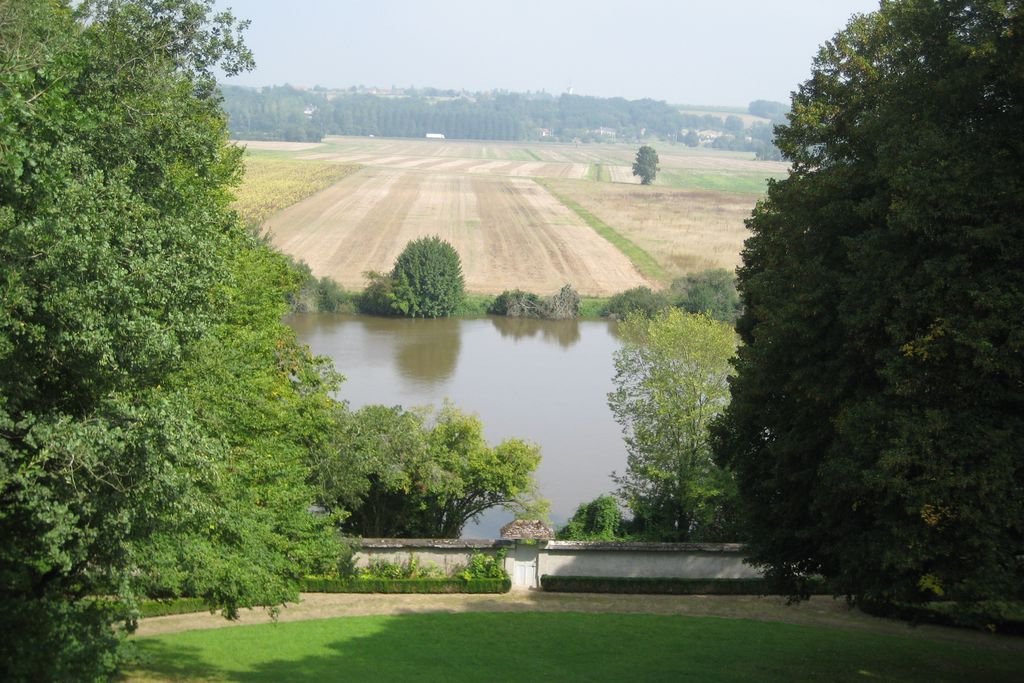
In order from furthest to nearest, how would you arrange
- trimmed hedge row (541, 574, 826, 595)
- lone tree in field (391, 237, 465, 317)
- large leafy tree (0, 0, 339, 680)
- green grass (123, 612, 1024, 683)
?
lone tree in field (391, 237, 465, 317), trimmed hedge row (541, 574, 826, 595), green grass (123, 612, 1024, 683), large leafy tree (0, 0, 339, 680)

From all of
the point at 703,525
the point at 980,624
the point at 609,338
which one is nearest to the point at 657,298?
the point at 609,338

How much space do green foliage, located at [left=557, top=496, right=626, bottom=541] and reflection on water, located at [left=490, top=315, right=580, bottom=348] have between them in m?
32.4

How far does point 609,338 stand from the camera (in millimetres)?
64250

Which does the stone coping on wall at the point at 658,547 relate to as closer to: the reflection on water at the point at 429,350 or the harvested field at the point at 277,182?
the reflection on water at the point at 429,350

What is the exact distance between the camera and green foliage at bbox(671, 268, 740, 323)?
66438 mm

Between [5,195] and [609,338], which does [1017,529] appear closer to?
[5,195]

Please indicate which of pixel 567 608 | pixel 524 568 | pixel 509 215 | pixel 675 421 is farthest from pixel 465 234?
pixel 567 608

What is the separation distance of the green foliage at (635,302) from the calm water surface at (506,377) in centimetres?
138

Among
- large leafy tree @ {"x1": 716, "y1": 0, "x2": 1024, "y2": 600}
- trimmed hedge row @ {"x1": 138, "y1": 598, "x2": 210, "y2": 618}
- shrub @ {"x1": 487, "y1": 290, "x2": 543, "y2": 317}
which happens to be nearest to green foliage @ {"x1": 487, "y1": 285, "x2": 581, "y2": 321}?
shrub @ {"x1": 487, "y1": 290, "x2": 543, "y2": 317}

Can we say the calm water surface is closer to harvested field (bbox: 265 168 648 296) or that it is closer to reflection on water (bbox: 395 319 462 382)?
reflection on water (bbox: 395 319 462 382)

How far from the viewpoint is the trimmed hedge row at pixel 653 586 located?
81.6 ft

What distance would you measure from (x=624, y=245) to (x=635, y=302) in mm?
20495

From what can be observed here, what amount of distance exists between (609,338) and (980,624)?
5168cm

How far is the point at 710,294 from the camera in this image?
67500 millimetres
